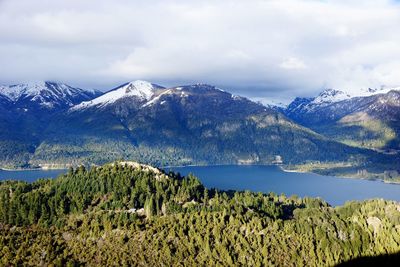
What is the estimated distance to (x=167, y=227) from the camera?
13500 cm

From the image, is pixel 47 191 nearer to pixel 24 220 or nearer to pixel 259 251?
pixel 24 220

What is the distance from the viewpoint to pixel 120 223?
13575 centimetres

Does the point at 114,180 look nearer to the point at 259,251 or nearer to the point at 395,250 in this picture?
the point at 259,251

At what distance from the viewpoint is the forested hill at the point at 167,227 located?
12275 cm

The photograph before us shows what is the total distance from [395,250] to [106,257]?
266ft

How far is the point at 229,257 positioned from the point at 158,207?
35544 millimetres

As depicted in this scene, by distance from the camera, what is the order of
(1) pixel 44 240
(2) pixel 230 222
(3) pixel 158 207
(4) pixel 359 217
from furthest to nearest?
(4) pixel 359 217, (3) pixel 158 207, (2) pixel 230 222, (1) pixel 44 240

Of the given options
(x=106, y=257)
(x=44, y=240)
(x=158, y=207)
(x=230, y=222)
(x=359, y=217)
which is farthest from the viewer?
(x=359, y=217)

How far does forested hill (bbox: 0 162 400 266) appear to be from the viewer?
12275cm

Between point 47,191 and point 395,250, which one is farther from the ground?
point 47,191

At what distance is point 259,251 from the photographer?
4990 inches

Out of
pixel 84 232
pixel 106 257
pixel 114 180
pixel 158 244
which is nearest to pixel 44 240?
pixel 84 232

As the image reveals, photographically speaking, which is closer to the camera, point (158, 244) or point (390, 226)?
point (158, 244)

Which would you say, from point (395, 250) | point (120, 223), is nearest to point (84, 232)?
point (120, 223)
